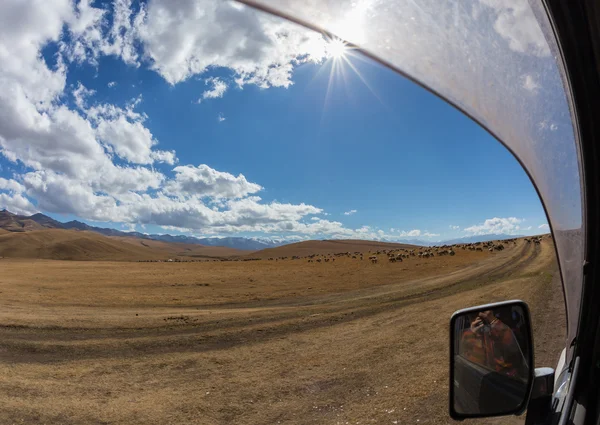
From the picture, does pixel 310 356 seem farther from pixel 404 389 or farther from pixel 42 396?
pixel 42 396

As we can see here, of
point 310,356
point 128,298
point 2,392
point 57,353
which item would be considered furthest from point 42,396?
point 128,298

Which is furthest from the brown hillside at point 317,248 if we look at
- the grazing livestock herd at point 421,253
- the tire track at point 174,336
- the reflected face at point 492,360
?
the reflected face at point 492,360

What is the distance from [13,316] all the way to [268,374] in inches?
426

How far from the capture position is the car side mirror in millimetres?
2014

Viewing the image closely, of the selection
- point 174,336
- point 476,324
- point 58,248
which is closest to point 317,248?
point 58,248

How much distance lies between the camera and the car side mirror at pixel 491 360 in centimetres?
201

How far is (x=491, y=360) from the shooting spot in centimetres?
208

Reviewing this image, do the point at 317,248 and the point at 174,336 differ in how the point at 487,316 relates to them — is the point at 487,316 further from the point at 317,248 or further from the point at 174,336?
the point at 317,248

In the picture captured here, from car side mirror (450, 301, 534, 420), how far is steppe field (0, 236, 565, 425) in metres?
3.32

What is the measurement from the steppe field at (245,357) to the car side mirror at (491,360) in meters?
3.32

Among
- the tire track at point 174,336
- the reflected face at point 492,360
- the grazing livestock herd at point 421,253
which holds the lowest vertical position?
the tire track at point 174,336

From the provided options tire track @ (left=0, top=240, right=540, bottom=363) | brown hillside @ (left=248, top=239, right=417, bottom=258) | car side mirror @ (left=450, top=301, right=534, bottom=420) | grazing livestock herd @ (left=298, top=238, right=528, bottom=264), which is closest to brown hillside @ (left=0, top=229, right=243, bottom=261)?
brown hillside @ (left=248, top=239, right=417, bottom=258)

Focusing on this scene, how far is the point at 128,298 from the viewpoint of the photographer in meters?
18.0

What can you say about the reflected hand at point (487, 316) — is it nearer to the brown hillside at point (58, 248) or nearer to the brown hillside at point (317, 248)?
the brown hillside at point (317, 248)
